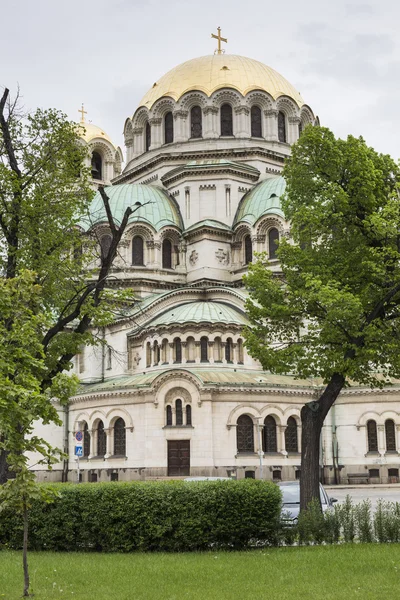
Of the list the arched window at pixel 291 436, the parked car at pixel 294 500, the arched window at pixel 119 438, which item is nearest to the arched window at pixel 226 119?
the arched window at pixel 291 436

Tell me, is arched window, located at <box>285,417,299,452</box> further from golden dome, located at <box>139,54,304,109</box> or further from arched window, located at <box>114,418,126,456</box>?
golden dome, located at <box>139,54,304,109</box>

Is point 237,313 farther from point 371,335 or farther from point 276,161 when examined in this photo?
point 371,335

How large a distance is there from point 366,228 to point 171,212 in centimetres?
3469

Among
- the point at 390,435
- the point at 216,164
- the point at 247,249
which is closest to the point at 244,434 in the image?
the point at 390,435

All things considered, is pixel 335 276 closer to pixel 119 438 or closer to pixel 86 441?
pixel 119 438

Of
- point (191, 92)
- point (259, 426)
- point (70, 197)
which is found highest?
point (191, 92)

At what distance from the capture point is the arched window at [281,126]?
187 feet

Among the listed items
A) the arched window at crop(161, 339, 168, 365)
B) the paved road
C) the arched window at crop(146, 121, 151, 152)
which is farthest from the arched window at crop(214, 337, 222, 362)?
the arched window at crop(146, 121, 151, 152)

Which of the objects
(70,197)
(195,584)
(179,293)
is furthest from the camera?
(179,293)

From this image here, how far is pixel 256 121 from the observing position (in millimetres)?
56312

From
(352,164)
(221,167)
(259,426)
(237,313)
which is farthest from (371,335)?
(221,167)

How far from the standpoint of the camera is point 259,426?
135 feet

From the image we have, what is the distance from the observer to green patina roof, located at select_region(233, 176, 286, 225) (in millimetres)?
50291

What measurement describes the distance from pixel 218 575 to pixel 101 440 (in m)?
32.3
